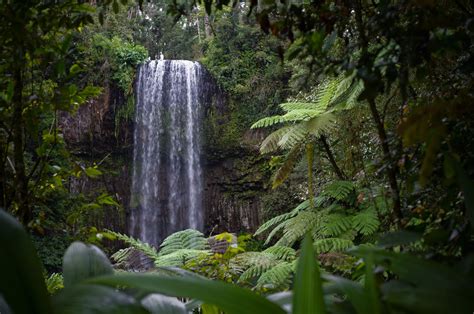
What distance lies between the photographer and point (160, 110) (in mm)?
12648

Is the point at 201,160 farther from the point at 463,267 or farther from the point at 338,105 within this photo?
the point at 463,267

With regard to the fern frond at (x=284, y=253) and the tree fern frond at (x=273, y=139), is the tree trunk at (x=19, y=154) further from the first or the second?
the tree fern frond at (x=273, y=139)

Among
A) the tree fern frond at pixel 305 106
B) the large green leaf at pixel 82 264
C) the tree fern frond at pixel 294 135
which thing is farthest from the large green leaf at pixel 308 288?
the tree fern frond at pixel 305 106

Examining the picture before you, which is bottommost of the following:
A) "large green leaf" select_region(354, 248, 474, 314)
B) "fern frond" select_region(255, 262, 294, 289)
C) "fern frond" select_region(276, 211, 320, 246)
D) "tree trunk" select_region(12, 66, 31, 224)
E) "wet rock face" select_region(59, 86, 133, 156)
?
"fern frond" select_region(255, 262, 294, 289)

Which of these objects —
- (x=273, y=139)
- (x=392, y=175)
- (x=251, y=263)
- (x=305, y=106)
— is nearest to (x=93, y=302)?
(x=392, y=175)

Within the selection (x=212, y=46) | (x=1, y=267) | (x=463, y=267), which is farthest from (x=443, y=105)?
(x=212, y=46)

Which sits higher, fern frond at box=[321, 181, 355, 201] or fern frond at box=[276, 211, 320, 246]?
fern frond at box=[321, 181, 355, 201]

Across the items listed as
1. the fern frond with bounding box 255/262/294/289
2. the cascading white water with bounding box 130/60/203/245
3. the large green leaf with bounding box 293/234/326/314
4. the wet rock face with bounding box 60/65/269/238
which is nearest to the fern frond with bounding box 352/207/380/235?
the fern frond with bounding box 255/262/294/289

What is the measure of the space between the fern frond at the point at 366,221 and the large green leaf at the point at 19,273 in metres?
4.00

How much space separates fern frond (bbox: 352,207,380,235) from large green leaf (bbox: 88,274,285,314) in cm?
389

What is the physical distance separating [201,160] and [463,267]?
12.2 m

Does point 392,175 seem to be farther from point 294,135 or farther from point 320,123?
point 294,135

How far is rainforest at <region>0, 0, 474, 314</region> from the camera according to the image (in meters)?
0.62

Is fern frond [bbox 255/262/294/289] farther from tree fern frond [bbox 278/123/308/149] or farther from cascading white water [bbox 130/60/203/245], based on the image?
cascading white water [bbox 130/60/203/245]
